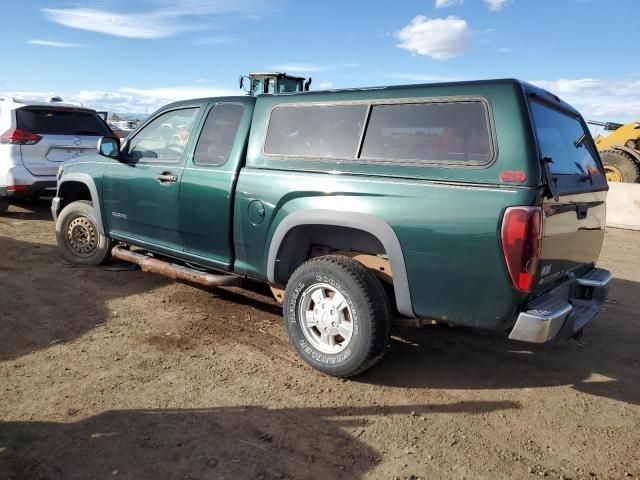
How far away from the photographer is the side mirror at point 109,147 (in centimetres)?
475

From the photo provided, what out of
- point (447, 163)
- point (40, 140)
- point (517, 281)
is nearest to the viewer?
point (517, 281)

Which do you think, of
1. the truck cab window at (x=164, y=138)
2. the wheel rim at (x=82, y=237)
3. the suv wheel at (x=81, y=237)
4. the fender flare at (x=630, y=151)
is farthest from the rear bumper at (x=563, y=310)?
the fender flare at (x=630, y=151)

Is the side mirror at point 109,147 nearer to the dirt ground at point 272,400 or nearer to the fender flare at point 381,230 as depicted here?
the dirt ground at point 272,400

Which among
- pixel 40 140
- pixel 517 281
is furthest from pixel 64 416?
pixel 40 140

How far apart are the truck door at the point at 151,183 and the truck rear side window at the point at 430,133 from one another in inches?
75.9

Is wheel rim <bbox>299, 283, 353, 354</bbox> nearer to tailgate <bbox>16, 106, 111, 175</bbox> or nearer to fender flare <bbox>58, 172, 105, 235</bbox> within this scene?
fender flare <bbox>58, 172, 105, 235</bbox>

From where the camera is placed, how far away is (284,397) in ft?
10.4

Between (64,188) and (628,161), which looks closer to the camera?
(64,188)

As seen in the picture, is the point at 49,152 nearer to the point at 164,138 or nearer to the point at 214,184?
the point at 164,138

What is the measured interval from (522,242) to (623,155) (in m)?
13.1

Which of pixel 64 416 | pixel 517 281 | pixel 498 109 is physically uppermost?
pixel 498 109

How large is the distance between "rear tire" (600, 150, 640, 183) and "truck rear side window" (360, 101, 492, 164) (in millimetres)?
12303

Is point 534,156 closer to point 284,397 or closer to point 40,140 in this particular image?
point 284,397

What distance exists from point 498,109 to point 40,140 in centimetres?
719
